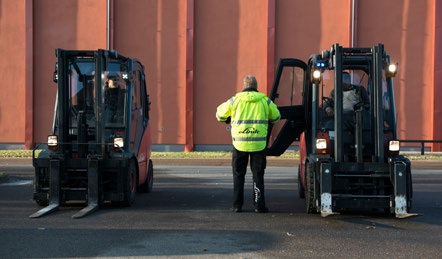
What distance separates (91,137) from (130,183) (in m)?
1.00

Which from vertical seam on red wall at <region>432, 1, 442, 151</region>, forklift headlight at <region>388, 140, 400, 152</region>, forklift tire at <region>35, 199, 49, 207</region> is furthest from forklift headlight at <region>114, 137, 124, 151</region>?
vertical seam on red wall at <region>432, 1, 442, 151</region>

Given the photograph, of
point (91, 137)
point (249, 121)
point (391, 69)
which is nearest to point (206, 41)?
point (91, 137)

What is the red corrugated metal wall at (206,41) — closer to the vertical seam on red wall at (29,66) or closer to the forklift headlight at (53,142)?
the vertical seam on red wall at (29,66)

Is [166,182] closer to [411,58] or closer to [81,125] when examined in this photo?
[81,125]

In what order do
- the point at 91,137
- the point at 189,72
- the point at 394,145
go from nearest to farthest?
the point at 394,145, the point at 91,137, the point at 189,72

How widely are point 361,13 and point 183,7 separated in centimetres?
796

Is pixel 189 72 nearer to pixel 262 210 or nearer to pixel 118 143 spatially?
pixel 118 143

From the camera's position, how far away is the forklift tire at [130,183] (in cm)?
898

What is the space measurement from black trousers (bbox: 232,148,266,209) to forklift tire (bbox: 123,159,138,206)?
1696 millimetres

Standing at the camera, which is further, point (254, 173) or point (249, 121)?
point (254, 173)

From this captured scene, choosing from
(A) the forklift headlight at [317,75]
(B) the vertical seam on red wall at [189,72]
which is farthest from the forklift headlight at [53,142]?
(B) the vertical seam on red wall at [189,72]

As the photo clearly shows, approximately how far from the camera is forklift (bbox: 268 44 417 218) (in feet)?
25.9

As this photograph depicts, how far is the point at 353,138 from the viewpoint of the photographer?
8.54 meters

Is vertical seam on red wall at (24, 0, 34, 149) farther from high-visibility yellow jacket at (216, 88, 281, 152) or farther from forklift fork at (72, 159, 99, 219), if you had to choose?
high-visibility yellow jacket at (216, 88, 281, 152)
